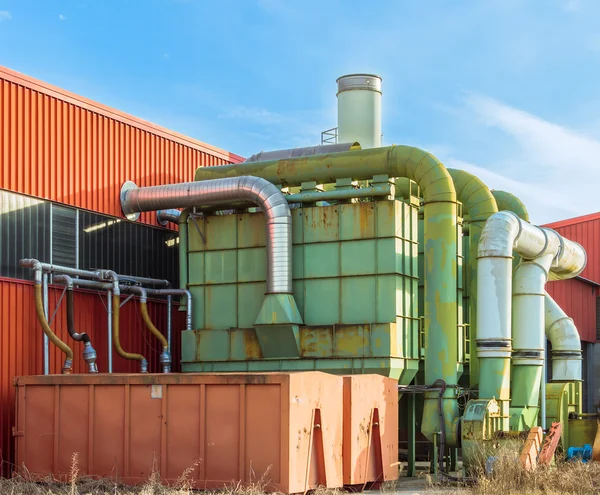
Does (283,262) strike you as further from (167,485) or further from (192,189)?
(167,485)

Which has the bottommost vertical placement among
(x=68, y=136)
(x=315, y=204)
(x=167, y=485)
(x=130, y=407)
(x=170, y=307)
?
(x=167, y=485)

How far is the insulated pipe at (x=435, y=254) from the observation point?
21688 mm

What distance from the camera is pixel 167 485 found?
15945 mm

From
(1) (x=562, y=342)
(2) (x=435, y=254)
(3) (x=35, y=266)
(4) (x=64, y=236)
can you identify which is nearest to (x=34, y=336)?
(3) (x=35, y=266)

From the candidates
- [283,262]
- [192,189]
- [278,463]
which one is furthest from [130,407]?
[192,189]

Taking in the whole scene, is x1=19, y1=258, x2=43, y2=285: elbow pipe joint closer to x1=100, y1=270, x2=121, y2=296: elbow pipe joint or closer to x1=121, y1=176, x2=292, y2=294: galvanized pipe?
x1=100, y1=270, x2=121, y2=296: elbow pipe joint

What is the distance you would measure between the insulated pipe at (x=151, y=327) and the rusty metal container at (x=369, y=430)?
23.5ft

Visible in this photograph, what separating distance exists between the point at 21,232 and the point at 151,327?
452 cm

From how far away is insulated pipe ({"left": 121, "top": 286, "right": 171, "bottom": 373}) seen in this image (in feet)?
78.4

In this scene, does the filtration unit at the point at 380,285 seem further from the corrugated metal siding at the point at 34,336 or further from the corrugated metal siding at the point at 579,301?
the corrugated metal siding at the point at 579,301

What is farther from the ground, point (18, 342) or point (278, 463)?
point (18, 342)

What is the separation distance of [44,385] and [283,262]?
264 inches

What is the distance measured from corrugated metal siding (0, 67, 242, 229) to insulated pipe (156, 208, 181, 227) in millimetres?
229

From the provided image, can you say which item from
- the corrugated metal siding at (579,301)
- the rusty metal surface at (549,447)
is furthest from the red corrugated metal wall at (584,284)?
the rusty metal surface at (549,447)
